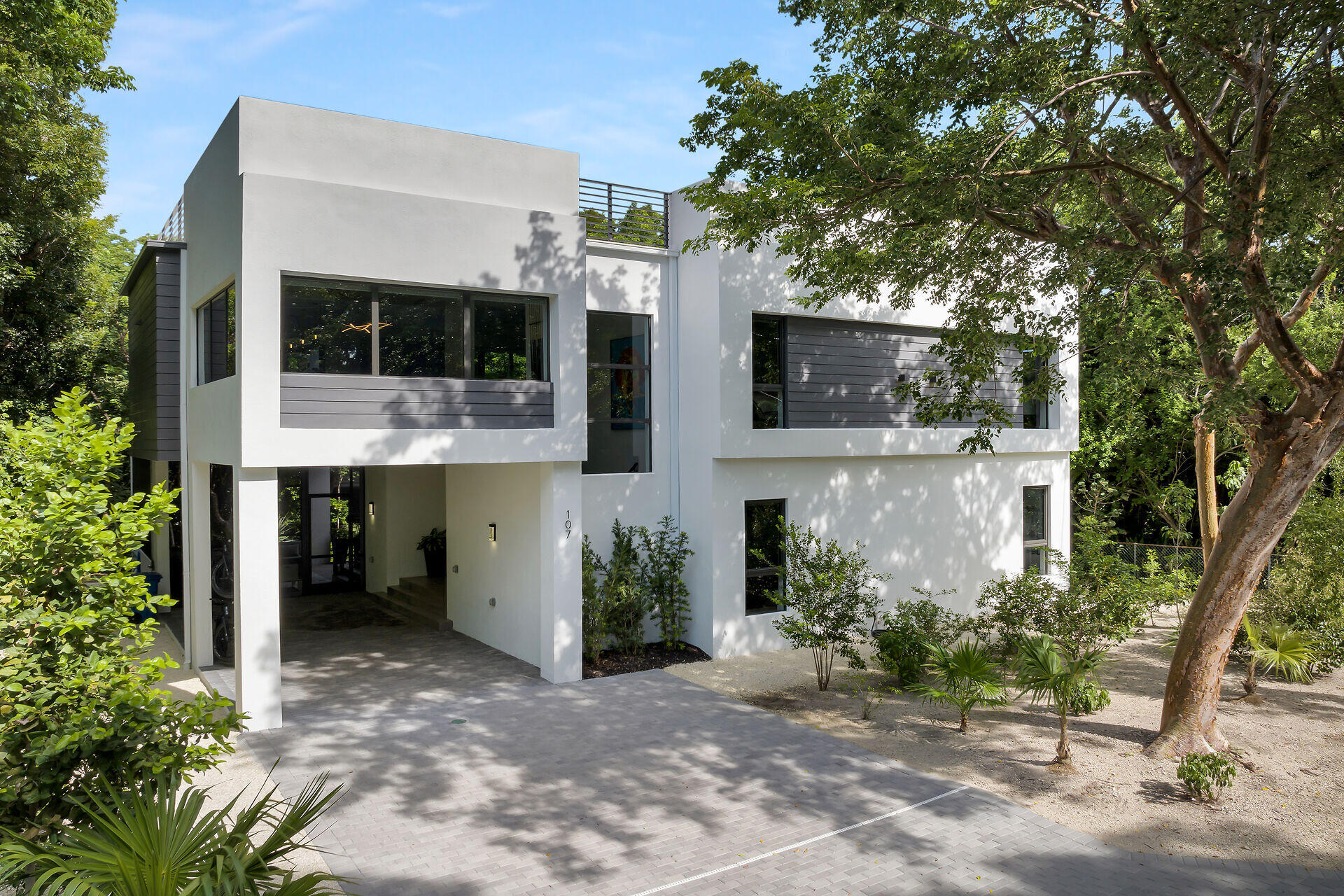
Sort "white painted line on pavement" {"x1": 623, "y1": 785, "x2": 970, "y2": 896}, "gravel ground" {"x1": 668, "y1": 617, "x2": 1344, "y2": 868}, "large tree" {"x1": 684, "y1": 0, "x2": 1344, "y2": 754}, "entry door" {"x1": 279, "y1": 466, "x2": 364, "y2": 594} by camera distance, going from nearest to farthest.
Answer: "white painted line on pavement" {"x1": 623, "y1": 785, "x2": 970, "y2": 896} < "gravel ground" {"x1": 668, "y1": 617, "x2": 1344, "y2": 868} < "large tree" {"x1": 684, "y1": 0, "x2": 1344, "y2": 754} < "entry door" {"x1": 279, "y1": 466, "x2": 364, "y2": 594}

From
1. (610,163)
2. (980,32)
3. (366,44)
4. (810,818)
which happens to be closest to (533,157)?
(610,163)

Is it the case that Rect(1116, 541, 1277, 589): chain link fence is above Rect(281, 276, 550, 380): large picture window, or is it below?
below

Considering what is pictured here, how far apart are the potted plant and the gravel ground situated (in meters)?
7.04

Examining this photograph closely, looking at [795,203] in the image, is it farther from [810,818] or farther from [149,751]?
[149,751]

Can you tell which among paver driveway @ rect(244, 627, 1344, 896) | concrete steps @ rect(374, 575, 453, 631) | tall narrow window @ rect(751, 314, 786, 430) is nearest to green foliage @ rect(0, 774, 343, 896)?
paver driveway @ rect(244, 627, 1344, 896)

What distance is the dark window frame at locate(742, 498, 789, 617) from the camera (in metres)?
12.5

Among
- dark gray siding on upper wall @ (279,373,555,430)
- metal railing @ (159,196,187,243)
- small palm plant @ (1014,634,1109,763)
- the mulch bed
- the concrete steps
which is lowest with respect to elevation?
the mulch bed

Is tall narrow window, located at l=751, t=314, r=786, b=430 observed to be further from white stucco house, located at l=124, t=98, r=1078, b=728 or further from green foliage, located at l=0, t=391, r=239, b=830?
green foliage, located at l=0, t=391, r=239, b=830

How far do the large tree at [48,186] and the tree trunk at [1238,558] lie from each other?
16.1 metres

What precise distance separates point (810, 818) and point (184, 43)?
544 inches

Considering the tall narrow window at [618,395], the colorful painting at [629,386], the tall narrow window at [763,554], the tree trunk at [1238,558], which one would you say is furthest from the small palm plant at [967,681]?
the colorful painting at [629,386]

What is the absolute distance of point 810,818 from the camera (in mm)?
6914

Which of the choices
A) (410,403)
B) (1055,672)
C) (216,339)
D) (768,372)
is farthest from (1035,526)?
(216,339)

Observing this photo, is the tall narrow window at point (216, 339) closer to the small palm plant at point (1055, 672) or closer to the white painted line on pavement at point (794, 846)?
the white painted line on pavement at point (794, 846)
